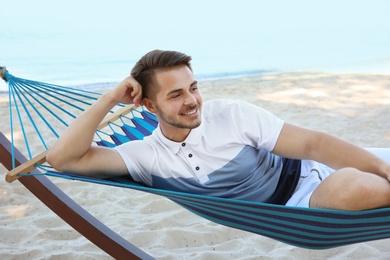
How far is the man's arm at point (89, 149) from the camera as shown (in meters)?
1.90

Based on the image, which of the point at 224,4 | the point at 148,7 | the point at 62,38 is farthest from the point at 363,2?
the point at 62,38

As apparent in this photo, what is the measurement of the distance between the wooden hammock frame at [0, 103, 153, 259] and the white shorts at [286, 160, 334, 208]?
2.04ft

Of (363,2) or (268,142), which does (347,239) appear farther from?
(363,2)

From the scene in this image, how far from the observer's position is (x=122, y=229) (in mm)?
2822

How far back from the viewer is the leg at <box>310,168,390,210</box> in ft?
5.13

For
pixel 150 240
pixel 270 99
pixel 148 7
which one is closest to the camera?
pixel 150 240

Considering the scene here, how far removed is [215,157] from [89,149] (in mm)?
410

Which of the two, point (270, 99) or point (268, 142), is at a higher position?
point (268, 142)

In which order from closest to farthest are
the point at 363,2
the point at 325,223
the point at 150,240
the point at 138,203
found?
1. the point at 325,223
2. the point at 150,240
3. the point at 138,203
4. the point at 363,2

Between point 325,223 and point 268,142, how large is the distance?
35cm

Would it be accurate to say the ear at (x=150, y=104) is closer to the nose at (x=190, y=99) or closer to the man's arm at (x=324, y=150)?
the nose at (x=190, y=99)

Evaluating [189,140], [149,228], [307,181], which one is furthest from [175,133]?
[149,228]

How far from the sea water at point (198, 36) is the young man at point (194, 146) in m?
5.77

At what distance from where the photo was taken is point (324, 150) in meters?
1.82
